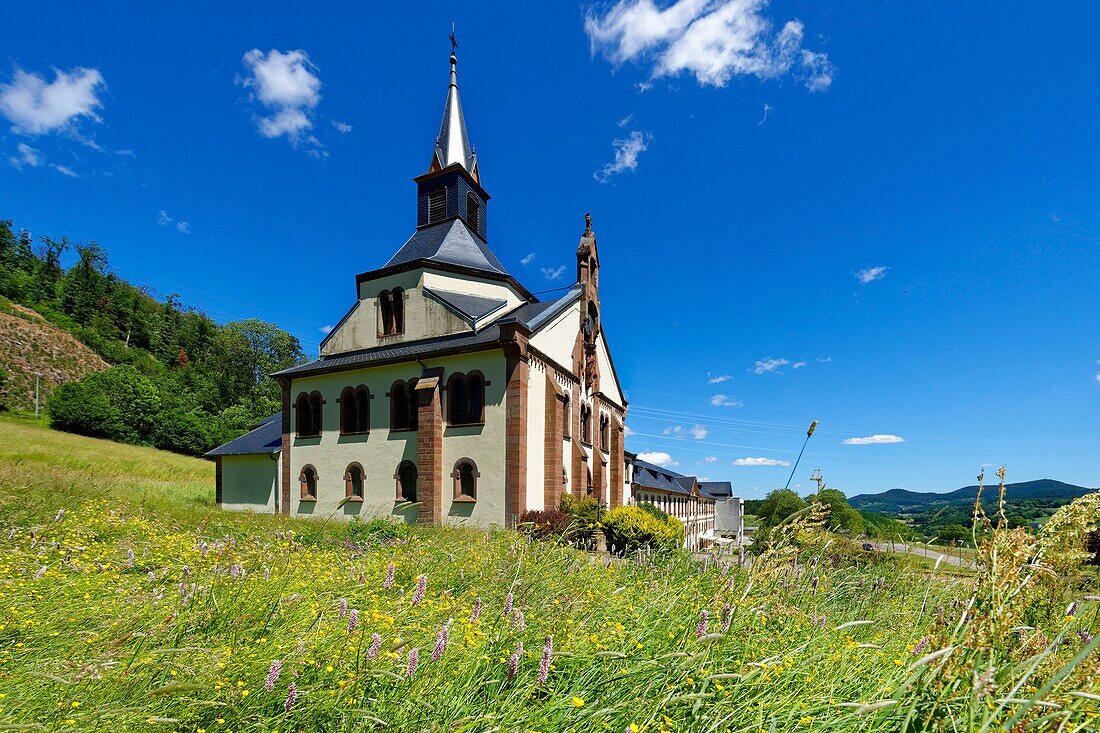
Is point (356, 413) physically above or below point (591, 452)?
above

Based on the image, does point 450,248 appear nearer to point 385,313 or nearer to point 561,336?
point 385,313

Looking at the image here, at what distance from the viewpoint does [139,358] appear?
66.8 meters

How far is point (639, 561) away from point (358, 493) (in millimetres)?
17854

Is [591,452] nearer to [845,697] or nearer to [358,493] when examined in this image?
[358,493]

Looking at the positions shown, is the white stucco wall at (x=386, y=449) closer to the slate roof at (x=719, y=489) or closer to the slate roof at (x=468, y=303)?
the slate roof at (x=468, y=303)

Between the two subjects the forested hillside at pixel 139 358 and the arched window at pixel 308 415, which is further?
the forested hillside at pixel 139 358

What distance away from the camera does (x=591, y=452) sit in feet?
80.4

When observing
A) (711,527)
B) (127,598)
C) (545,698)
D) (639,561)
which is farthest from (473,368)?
(711,527)

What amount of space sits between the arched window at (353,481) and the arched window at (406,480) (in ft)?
7.31

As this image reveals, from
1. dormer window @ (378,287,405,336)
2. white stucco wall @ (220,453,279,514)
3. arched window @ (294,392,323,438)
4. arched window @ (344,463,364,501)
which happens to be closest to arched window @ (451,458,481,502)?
arched window @ (344,463,364,501)

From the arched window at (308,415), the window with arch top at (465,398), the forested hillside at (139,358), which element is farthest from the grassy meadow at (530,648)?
the forested hillside at (139,358)

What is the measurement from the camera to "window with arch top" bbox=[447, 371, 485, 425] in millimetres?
18688

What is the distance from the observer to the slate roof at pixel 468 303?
20.6m

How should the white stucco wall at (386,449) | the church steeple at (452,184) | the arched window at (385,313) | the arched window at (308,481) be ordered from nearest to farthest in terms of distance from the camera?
the white stucco wall at (386,449) < the arched window at (308,481) < the arched window at (385,313) < the church steeple at (452,184)
